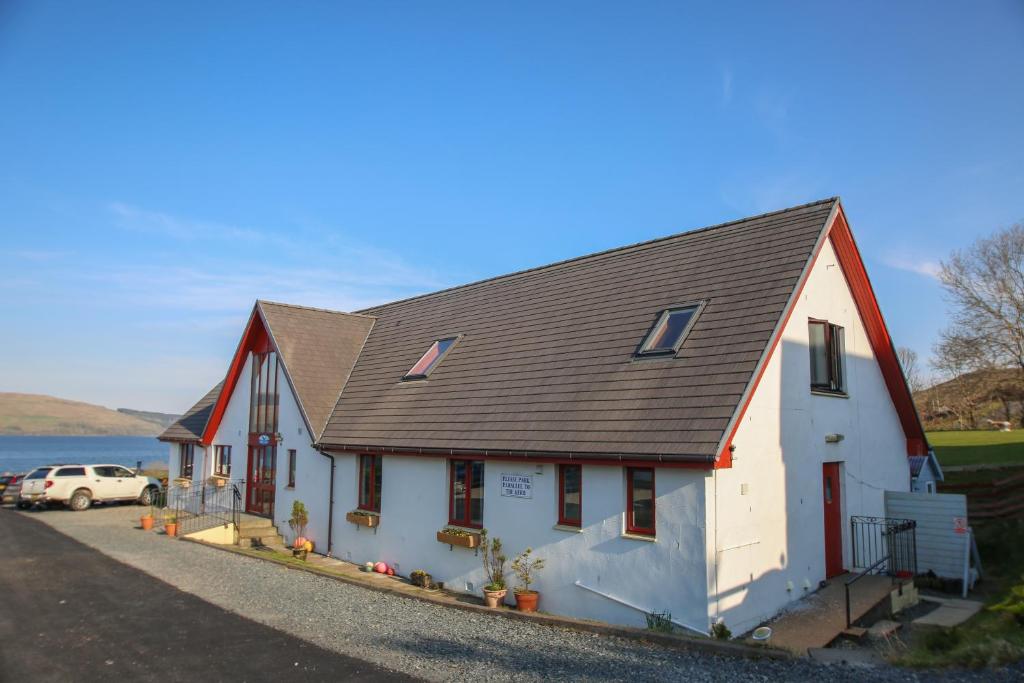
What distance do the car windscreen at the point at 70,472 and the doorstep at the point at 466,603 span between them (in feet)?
41.5

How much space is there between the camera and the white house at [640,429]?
36.6 feet

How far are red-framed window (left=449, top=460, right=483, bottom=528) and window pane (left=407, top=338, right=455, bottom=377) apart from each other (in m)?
4.32

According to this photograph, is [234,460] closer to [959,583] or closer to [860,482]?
[860,482]

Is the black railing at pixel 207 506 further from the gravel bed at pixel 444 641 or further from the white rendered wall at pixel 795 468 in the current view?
the white rendered wall at pixel 795 468

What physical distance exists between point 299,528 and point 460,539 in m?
7.44

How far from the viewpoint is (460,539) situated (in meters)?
14.4

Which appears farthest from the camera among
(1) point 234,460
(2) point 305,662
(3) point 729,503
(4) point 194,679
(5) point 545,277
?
(1) point 234,460

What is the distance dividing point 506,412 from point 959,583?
1012 centimetres

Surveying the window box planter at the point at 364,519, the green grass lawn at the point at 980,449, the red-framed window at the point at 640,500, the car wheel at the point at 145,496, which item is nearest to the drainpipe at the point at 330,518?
the window box planter at the point at 364,519

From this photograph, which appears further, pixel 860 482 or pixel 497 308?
pixel 497 308

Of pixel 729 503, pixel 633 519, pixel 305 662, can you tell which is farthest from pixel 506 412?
→ pixel 305 662

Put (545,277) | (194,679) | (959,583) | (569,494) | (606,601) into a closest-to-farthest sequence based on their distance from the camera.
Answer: (194,679)
(606,601)
(569,494)
(959,583)
(545,277)

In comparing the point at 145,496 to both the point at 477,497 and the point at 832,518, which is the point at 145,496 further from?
the point at 832,518

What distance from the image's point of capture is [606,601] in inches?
460
